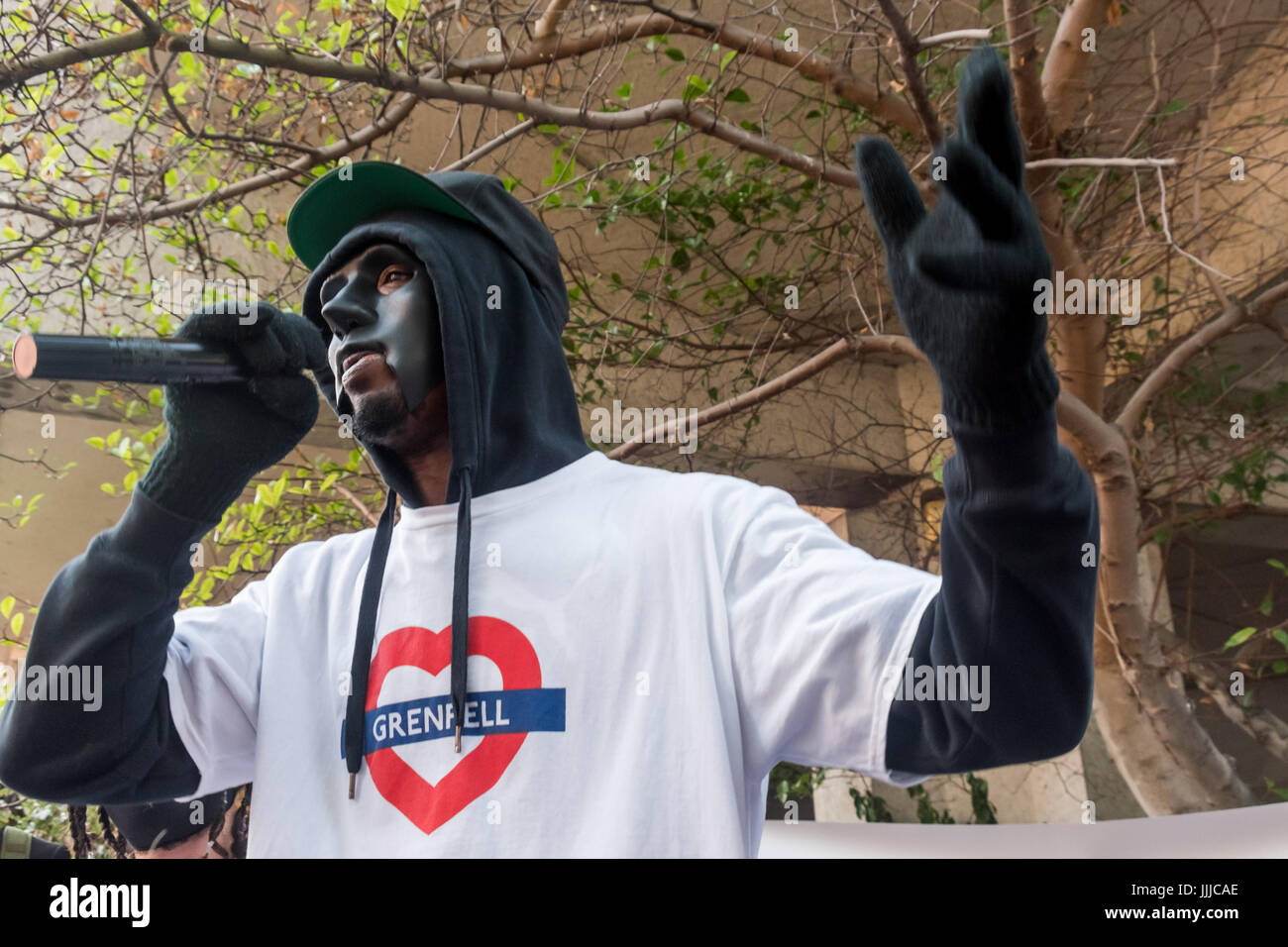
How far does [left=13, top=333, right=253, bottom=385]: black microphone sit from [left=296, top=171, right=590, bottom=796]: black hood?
0.55 feet

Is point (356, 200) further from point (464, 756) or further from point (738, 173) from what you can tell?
point (738, 173)

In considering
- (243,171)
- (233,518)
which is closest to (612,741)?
(233,518)

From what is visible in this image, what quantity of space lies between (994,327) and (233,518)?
3.15 meters

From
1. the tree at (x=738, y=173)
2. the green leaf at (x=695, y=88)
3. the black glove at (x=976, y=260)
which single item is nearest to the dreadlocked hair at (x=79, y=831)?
the tree at (x=738, y=173)

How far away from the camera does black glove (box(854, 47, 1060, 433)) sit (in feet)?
2.29

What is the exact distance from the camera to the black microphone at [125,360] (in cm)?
99

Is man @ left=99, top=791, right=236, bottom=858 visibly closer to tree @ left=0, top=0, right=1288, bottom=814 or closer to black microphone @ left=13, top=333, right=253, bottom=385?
tree @ left=0, top=0, right=1288, bottom=814

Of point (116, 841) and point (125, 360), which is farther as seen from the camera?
point (116, 841)

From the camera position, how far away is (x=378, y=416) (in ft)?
3.99

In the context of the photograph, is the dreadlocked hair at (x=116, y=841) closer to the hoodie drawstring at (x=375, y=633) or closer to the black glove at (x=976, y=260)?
the hoodie drawstring at (x=375, y=633)

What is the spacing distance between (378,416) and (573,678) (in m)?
0.38

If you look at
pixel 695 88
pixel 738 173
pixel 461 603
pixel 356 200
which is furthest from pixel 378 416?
pixel 738 173

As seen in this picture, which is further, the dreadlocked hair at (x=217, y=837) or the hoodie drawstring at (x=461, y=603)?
the dreadlocked hair at (x=217, y=837)

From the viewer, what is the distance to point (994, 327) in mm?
718
